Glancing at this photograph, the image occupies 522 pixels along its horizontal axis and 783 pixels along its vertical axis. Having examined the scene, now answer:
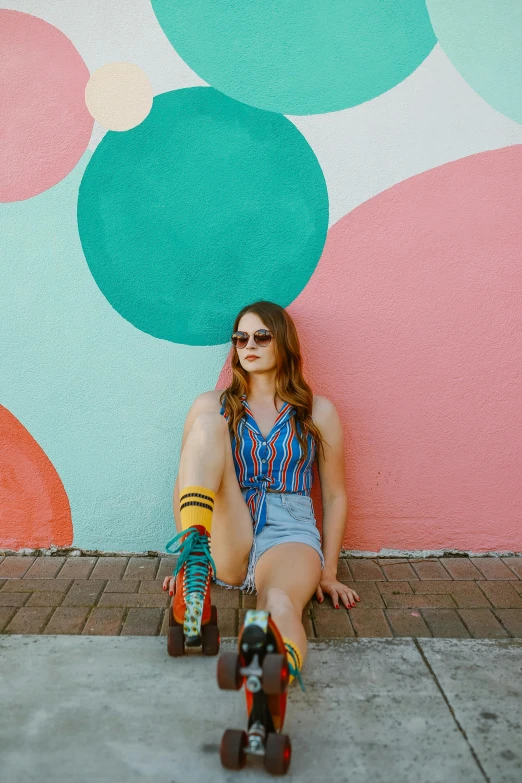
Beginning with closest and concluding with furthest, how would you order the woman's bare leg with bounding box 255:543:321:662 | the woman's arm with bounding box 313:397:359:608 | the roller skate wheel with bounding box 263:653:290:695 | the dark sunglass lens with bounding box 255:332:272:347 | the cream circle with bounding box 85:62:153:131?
the roller skate wheel with bounding box 263:653:290:695 < the woman's bare leg with bounding box 255:543:321:662 < the dark sunglass lens with bounding box 255:332:272:347 < the woman's arm with bounding box 313:397:359:608 < the cream circle with bounding box 85:62:153:131

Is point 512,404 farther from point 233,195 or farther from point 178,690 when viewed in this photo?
point 178,690

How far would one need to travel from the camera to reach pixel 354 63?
310cm

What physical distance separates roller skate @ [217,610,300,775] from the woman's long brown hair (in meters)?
1.24

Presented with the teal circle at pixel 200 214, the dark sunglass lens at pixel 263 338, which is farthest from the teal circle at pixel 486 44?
the dark sunglass lens at pixel 263 338

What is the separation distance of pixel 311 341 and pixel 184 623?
4.97ft

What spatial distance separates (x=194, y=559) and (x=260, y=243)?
5.23ft

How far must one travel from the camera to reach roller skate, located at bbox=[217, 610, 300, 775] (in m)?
1.72

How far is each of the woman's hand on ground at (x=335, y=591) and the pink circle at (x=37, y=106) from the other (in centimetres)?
226

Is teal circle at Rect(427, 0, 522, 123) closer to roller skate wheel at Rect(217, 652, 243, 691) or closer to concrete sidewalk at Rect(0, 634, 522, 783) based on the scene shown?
concrete sidewalk at Rect(0, 634, 522, 783)

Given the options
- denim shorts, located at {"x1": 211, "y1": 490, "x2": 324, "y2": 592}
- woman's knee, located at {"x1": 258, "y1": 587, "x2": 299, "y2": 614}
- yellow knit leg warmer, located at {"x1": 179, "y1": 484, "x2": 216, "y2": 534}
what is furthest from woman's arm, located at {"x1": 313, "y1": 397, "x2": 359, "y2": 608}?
yellow knit leg warmer, located at {"x1": 179, "y1": 484, "x2": 216, "y2": 534}

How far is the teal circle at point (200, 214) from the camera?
3145mm

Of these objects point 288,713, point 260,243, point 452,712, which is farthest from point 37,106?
point 452,712

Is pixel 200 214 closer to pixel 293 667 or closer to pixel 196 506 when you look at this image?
pixel 196 506

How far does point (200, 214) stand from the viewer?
10.5 ft
